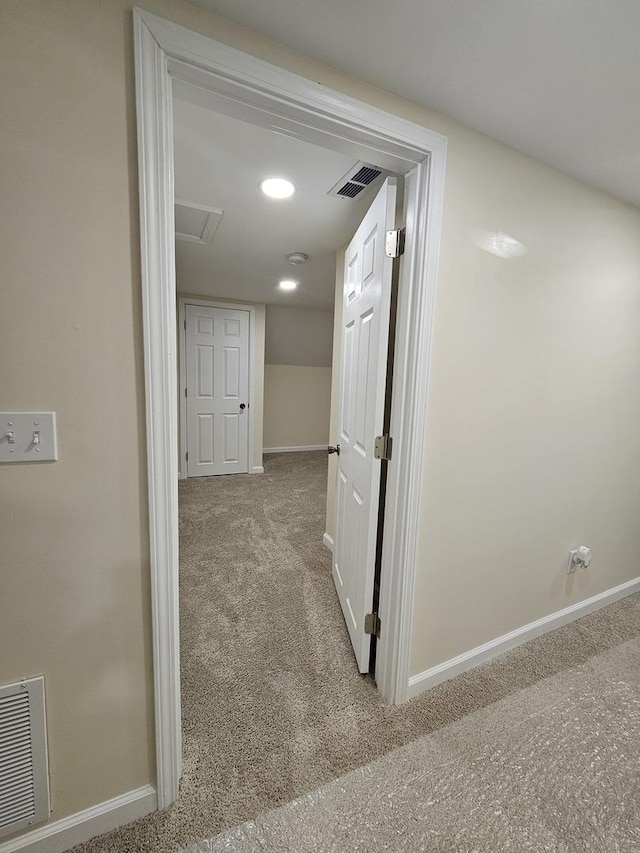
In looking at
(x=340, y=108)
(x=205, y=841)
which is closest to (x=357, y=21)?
(x=340, y=108)

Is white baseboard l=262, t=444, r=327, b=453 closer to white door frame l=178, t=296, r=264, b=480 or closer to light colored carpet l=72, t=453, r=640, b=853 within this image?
white door frame l=178, t=296, r=264, b=480

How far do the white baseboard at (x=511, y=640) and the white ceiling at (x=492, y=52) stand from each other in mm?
2180

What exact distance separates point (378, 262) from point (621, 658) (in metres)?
2.26

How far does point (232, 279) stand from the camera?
10.9ft

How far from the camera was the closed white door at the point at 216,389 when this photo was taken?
4180mm

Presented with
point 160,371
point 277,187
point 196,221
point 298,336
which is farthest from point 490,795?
point 298,336

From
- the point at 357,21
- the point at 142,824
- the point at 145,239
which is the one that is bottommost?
the point at 142,824

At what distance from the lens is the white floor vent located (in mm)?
871

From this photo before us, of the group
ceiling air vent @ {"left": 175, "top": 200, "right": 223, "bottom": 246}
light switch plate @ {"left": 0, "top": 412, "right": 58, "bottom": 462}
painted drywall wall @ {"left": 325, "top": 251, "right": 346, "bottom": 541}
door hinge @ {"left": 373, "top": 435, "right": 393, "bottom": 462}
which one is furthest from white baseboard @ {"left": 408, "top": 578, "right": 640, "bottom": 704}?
ceiling air vent @ {"left": 175, "top": 200, "right": 223, "bottom": 246}

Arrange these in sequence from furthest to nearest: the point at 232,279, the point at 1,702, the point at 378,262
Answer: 1. the point at 232,279
2. the point at 378,262
3. the point at 1,702

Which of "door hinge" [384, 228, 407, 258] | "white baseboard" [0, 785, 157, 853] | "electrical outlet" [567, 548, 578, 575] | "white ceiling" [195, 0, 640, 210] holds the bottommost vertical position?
"white baseboard" [0, 785, 157, 853]

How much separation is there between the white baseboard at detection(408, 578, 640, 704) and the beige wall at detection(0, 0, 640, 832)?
0.07m

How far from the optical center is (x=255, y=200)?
1.81 metres

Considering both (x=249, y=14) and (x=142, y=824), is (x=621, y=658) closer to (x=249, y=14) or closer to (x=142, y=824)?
(x=142, y=824)
